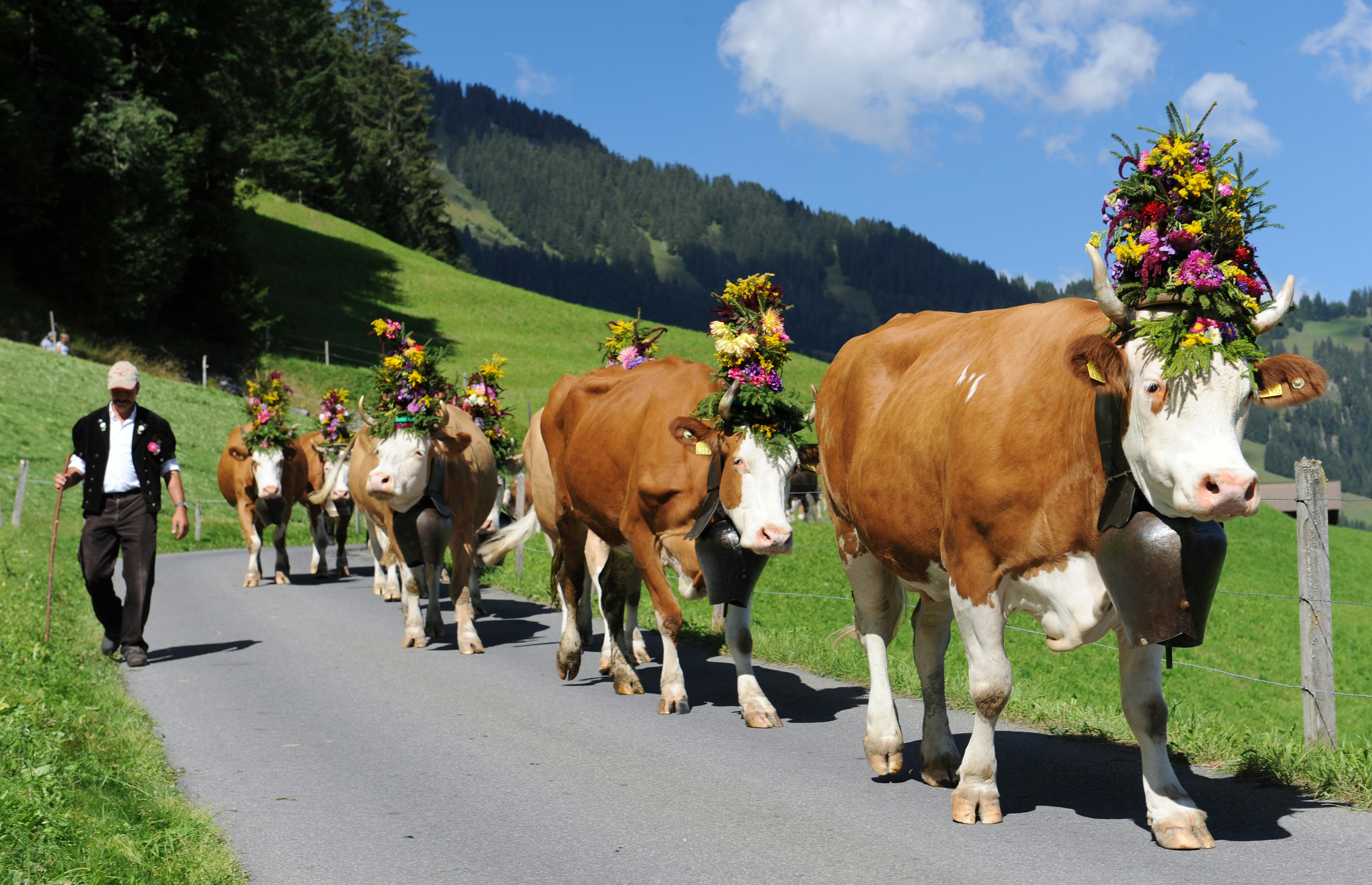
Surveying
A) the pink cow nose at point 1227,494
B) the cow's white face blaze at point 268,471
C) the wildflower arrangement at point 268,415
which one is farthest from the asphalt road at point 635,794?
the wildflower arrangement at point 268,415

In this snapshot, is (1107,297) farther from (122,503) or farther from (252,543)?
(252,543)

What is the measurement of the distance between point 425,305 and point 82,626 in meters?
60.2

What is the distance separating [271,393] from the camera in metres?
17.9

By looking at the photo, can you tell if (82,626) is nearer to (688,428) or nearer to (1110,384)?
(688,428)

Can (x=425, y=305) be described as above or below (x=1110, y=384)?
above

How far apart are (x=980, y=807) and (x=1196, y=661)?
45.8 ft

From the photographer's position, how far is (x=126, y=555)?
10.1 m

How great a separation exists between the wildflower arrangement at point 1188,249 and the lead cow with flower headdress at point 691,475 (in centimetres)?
317

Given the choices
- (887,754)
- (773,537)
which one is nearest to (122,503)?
Answer: (773,537)

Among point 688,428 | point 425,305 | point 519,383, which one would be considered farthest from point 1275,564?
point 425,305

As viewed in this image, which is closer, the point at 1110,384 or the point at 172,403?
the point at 1110,384

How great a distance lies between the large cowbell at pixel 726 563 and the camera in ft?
24.6

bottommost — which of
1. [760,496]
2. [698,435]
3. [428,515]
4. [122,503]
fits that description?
[428,515]

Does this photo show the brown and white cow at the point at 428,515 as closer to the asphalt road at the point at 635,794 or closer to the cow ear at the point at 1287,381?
the asphalt road at the point at 635,794
